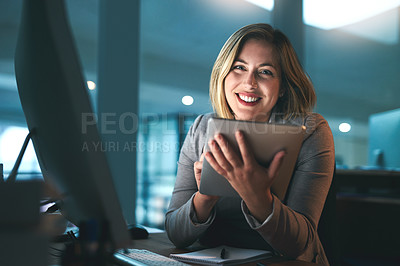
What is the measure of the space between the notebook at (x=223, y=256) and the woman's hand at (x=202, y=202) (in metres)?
0.11

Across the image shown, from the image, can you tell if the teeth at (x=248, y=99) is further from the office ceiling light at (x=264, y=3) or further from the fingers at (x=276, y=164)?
the office ceiling light at (x=264, y=3)

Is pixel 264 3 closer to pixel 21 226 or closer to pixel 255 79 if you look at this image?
pixel 255 79

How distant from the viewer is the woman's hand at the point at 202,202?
3.22ft

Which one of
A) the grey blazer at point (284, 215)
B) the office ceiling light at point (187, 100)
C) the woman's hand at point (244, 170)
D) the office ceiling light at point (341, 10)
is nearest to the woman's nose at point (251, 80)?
the grey blazer at point (284, 215)

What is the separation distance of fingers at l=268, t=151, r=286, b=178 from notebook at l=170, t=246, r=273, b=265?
24 centimetres

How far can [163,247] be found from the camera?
1019mm

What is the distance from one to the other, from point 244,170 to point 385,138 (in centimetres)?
190

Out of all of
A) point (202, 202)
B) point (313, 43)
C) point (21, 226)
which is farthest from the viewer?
point (313, 43)

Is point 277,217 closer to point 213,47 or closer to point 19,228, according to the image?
point 19,228

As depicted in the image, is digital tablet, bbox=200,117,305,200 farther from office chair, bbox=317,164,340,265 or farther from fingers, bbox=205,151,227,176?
office chair, bbox=317,164,340,265

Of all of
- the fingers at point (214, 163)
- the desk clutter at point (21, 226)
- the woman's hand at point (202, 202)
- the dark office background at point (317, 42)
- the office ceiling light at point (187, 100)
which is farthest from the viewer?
the office ceiling light at point (187, 100)

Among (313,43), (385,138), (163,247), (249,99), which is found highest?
(313,43)

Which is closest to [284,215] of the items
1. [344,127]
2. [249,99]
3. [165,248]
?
[165,248]

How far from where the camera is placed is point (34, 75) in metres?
0.51
